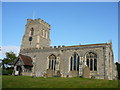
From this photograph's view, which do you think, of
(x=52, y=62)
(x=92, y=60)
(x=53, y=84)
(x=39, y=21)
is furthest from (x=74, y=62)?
(x=39, y=21)

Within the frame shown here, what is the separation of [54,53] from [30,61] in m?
6.23

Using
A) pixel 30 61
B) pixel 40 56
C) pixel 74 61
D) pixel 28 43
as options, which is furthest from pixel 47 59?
pixel 28 43

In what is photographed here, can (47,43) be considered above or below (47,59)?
above

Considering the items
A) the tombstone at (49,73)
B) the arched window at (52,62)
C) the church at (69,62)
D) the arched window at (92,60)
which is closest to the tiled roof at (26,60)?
the church at (69,62)

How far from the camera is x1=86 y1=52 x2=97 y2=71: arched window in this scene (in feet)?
86.0

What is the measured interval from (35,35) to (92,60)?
63.8ft

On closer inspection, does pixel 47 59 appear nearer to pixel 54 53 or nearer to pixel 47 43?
pixel 54 53

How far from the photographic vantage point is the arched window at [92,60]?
26.2 metres

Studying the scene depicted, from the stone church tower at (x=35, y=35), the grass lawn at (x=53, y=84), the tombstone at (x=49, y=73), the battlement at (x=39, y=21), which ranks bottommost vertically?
the tombstone at (x=49, y=73)

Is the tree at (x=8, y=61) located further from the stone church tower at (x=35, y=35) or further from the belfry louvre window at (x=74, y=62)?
the belfry louvre window at (x=74, y=62)

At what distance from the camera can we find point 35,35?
130 ft

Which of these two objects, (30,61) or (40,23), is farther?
(40,23)

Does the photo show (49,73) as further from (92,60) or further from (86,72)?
(92,60)

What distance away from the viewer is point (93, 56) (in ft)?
87.7
